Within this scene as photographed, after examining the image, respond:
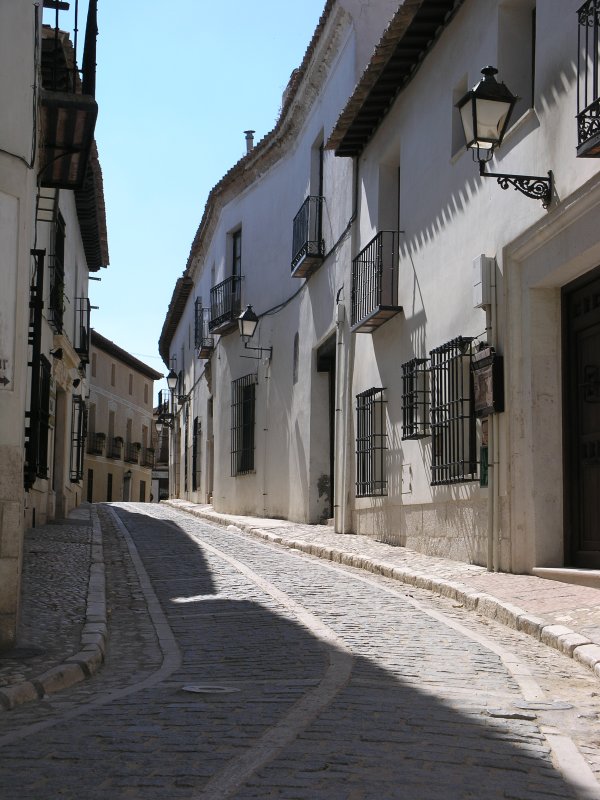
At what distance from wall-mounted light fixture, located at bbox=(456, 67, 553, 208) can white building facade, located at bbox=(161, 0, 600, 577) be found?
0.47ft

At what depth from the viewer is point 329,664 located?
6426 mm

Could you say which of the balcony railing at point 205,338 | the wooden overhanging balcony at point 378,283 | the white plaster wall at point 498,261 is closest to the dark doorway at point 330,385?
the wooden overhanging balcony at point 378,283

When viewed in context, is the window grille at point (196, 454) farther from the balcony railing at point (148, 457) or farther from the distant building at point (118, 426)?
the balcony railing at point (148, 457)

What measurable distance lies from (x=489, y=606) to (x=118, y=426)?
43.2 m

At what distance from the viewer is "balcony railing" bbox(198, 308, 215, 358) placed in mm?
29891

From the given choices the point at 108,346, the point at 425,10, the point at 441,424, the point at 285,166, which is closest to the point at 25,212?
the point at 441,424

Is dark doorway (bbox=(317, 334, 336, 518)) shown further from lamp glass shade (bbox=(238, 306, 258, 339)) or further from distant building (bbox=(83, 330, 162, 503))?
distant building (bbox=(83, 330, 162, 503))

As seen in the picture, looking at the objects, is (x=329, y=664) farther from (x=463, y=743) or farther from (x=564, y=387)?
(x=564, y=387)

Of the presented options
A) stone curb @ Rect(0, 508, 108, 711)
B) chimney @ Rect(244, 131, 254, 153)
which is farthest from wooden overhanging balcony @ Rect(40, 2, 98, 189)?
chimney @ Rect(244, 131, 254, 153)

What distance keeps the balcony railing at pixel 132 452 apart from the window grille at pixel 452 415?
40.9 meters

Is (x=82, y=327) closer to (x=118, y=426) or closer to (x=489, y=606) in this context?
(x=489, y=606)

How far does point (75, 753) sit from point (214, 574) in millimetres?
7013

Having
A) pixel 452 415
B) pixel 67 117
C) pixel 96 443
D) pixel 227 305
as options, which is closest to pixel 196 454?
pixel 227 305

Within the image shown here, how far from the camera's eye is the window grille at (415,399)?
13.0 m
